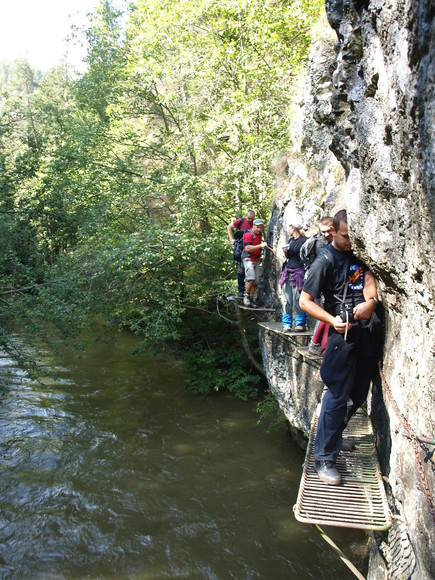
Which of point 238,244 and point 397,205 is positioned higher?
point 397,205

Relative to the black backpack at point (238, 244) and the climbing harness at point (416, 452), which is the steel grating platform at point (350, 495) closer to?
the climbing harness at point (416, 452)

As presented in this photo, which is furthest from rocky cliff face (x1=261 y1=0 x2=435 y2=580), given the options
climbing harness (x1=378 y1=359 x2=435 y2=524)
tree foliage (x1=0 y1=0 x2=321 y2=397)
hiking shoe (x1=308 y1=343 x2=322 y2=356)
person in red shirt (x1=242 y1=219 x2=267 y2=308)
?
tree foliage (x1=0 y1=0 x2=321 y2=397)

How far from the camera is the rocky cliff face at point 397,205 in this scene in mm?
2910

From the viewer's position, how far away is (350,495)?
380cm

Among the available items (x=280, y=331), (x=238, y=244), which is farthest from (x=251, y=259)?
(x=280, y=331)

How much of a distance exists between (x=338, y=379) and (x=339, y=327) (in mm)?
456

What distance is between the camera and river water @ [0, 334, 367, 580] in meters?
6.70

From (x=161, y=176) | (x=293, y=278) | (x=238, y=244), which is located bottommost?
(x=293, y=278)

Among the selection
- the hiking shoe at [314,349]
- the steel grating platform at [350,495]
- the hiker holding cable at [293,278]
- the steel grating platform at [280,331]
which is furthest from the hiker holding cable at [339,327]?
the hiker holding cable at [293,278]

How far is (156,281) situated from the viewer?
12.4 meters

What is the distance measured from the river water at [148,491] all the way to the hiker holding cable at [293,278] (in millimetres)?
3137

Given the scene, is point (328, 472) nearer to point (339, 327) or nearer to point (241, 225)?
point (339, 327)

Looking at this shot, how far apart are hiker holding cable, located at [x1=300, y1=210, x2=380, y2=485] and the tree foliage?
6.41 m

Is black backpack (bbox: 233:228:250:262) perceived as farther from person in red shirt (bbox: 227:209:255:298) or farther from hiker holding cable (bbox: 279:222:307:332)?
hiker holding cable (bbox: 279:222:307:332)
